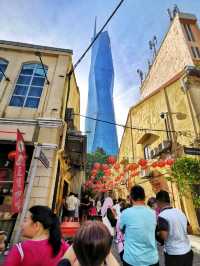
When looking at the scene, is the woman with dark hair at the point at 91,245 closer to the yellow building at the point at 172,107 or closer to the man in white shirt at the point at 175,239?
the man in white shirt at the point at 175,239

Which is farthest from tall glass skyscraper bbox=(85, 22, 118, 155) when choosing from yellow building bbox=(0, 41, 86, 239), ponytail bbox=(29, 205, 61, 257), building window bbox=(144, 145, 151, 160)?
ponytail bbox=(29, 205, 61, 257)

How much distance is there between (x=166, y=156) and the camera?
11922 millimetres

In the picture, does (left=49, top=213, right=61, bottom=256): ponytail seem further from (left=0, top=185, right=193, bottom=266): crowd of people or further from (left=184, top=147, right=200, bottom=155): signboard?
(left=184, top=147, right=200, bottom=155): signboard

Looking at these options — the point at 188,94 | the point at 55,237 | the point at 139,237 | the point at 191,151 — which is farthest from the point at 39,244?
the point at 188,94

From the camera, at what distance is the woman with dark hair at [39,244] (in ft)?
4.60

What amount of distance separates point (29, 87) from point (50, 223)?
332 inches

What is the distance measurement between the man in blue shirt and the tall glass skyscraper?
2422 inches

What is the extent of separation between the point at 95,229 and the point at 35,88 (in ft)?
29.2

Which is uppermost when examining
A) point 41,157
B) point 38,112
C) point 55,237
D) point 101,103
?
point 101,103

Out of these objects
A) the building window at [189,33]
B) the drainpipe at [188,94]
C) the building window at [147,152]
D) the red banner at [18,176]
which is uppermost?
the building window at [189,33]

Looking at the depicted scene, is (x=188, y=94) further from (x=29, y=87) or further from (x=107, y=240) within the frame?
(x=107, y=240)

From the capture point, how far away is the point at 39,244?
154 cm

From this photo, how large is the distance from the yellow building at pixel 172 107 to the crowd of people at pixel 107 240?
27.9 ft

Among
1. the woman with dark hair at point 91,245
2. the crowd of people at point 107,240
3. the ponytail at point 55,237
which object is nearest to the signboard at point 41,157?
the crowd of people at point 107,240
